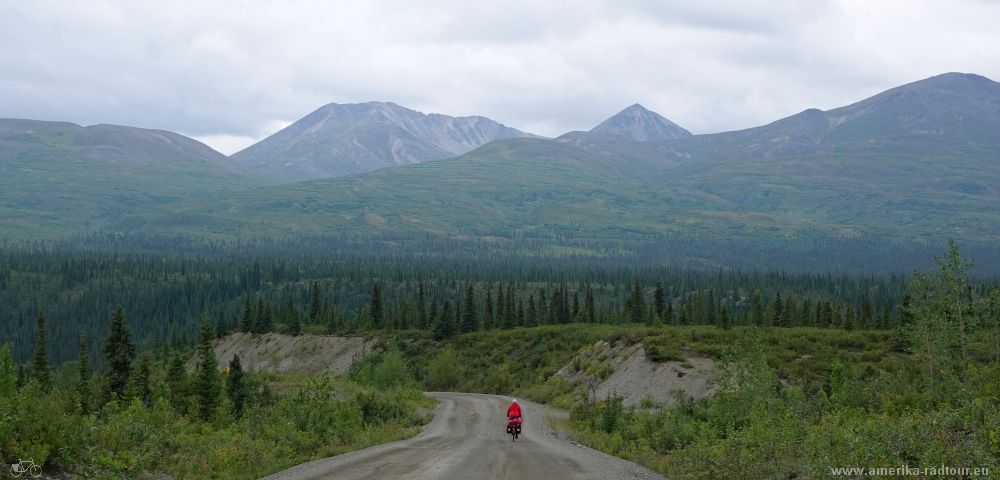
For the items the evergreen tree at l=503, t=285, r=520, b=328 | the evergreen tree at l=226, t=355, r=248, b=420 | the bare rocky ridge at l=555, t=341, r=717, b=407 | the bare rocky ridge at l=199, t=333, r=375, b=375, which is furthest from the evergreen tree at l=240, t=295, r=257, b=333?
the evergreen tree at l=226, t=355, r=248, b=420

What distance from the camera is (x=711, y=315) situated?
407ft

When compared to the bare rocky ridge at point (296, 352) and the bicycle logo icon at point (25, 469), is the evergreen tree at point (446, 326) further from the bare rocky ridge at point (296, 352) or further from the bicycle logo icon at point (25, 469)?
the bicycle logo icon at point (25, 469)

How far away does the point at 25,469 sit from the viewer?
1711cm

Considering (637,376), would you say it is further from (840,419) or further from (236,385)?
(840,419)

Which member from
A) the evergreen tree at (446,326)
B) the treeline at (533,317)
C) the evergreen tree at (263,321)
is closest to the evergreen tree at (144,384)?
the evergreen tree at (446,326)

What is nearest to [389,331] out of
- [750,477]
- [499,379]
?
[499,379]

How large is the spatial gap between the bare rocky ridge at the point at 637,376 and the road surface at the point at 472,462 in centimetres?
1648

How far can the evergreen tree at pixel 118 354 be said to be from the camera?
183 ft

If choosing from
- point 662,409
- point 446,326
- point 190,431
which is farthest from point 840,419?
point 446,326

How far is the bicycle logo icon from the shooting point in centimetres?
1688

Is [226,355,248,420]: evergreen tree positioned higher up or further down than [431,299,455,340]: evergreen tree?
higher up

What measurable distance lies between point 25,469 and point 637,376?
5285 centimetres

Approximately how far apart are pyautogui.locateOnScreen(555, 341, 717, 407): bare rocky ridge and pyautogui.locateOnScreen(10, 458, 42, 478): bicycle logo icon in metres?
36.7

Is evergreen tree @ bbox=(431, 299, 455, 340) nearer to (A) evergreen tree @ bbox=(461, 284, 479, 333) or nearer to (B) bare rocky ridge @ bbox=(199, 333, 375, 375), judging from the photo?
(A) evergreen tree @ bbox=(461, 284, 479, 333)
